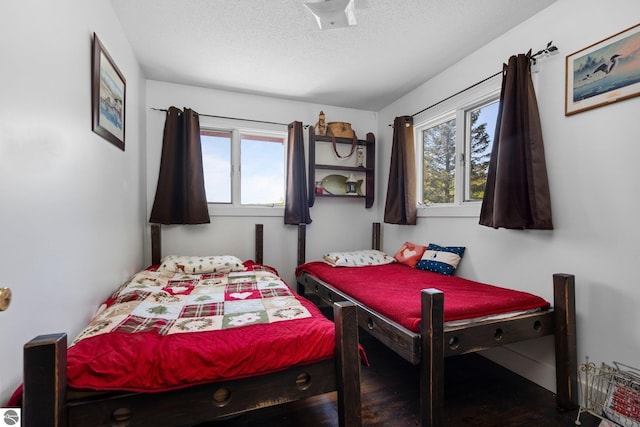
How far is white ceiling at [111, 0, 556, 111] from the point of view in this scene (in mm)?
1905

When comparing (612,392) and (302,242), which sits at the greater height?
(302,242)

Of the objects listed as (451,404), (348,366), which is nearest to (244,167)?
(348,366)

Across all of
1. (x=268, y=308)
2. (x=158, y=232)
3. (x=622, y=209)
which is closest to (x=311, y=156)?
(x=158, y=232)

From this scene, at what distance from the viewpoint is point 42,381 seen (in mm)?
940

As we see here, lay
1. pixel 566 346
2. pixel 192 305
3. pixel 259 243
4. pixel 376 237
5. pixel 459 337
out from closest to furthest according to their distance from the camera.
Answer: pixel 459 337 < pixel 566 346 < pixel 192 305 < pixel 259 243 < pixel 376 237

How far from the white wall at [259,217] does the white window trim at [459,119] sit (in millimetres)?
890

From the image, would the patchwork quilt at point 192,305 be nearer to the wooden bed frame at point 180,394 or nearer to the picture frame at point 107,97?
the wooden bed frame at point 180,394

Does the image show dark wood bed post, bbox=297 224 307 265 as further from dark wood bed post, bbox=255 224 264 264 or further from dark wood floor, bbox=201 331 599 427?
dark wood floor, bbox=201 331 599 427

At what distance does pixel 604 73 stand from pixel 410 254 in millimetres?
1863

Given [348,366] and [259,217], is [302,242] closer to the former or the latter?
[259,217]

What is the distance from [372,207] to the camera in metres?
3.72

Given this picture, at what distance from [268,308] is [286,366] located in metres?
0.47

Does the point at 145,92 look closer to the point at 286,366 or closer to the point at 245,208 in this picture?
the point at 245,208

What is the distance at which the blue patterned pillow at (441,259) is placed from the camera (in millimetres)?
2461
